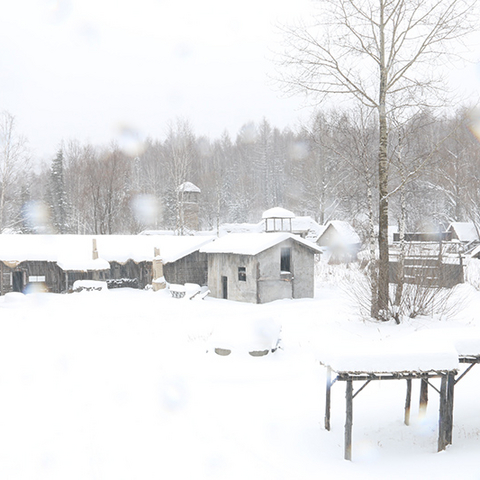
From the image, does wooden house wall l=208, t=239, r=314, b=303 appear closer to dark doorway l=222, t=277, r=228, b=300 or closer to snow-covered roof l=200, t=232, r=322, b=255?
dark doorway l=222, t=277, r=228, b=300

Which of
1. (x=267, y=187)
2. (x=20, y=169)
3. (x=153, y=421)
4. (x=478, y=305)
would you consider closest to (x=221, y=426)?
(x=153, y=421)

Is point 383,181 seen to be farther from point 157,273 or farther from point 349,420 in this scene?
point 157,273

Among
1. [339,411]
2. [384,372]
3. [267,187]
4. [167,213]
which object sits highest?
[267,187]

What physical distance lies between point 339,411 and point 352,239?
110 feet

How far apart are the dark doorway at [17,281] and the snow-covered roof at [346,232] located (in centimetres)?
2742

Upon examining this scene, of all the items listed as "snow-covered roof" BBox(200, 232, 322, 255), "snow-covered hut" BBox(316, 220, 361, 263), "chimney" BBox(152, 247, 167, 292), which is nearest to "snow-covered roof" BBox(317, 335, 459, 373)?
"snow-covered roof" BBox(200, 232, 322, 255)

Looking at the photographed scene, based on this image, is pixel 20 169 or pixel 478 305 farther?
pixel 20 169

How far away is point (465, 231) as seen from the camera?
42000mm

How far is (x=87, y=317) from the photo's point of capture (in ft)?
59.2

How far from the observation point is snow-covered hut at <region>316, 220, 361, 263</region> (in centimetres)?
3994

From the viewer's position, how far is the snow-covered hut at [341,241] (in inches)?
1572

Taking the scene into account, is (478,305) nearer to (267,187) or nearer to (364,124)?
(364,124)

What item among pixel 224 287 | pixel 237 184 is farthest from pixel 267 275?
pixel 237 184

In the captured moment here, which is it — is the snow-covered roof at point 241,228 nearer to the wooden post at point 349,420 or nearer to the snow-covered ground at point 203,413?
the snow-covered ground at point 203,413
